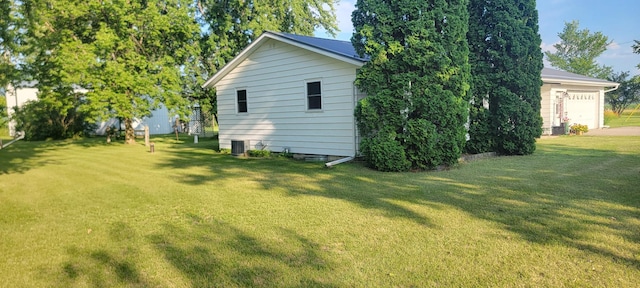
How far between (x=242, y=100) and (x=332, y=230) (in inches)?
399

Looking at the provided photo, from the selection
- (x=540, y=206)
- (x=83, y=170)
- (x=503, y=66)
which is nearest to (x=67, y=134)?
(x=83, y=170)

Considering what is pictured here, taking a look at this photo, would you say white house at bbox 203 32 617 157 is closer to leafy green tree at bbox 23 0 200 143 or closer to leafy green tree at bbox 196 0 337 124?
leafy green tree at bbox 23 0 200 143

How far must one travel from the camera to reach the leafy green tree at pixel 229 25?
1981 centimetres

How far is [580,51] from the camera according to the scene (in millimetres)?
39031

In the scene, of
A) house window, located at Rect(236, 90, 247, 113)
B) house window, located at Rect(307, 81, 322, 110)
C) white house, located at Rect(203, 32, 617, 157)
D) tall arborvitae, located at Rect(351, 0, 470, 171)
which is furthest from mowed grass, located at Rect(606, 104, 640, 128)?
house window, located at Rect(236, 90, 247, 113)

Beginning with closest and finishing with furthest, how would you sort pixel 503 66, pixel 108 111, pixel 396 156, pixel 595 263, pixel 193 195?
pixel 595 263, pixel 193 195, pixel 396 156, pixel 503 66, pixel 108 111

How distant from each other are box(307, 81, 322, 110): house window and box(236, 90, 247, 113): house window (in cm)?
314

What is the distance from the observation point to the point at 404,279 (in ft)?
10.5

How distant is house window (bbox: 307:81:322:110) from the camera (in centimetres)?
1128

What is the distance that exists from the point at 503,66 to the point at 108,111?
1506cm

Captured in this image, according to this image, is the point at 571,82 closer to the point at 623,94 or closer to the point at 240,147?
the point at 240,147

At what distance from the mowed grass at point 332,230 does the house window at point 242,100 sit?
→ 5679 millimetres

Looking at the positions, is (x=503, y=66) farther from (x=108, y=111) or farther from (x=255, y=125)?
(x=108, y=111)

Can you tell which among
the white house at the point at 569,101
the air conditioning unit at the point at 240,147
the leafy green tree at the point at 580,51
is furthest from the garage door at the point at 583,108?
the air conditioning unit at the point at 240,147
